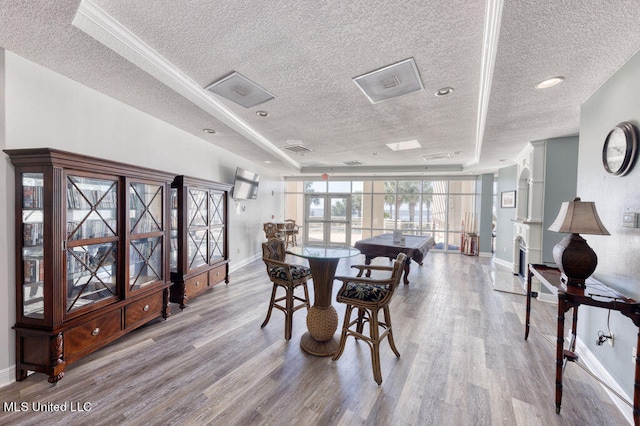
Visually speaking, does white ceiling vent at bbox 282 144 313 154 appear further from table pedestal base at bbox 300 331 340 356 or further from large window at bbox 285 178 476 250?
table pedestal base at bbox 300 331 340 356

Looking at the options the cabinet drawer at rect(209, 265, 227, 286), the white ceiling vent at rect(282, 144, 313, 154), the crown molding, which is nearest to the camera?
the crown molding

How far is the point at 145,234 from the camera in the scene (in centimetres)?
287

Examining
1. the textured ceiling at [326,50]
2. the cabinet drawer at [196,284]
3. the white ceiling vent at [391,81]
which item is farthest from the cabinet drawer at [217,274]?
the white ceiling vent at [391,81]

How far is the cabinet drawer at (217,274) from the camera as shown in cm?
409

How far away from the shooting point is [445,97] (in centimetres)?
286

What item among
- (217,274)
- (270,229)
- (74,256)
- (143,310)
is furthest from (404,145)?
(74,256)

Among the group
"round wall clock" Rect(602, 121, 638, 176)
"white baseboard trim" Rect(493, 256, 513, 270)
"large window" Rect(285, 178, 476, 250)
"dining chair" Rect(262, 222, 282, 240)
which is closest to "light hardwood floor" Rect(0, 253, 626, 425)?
"round wall clock" Rect(602, 121, 638, 176)

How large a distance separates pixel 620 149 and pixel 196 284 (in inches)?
183

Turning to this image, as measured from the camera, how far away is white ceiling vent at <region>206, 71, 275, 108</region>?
2.51 meters

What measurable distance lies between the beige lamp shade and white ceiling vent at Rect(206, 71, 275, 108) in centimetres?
289

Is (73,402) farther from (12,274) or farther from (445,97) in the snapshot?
(445,97)

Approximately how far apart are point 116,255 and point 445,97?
12.4 ft

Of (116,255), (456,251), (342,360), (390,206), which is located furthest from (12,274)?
(456,251)

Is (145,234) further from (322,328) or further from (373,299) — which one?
(373,299)
